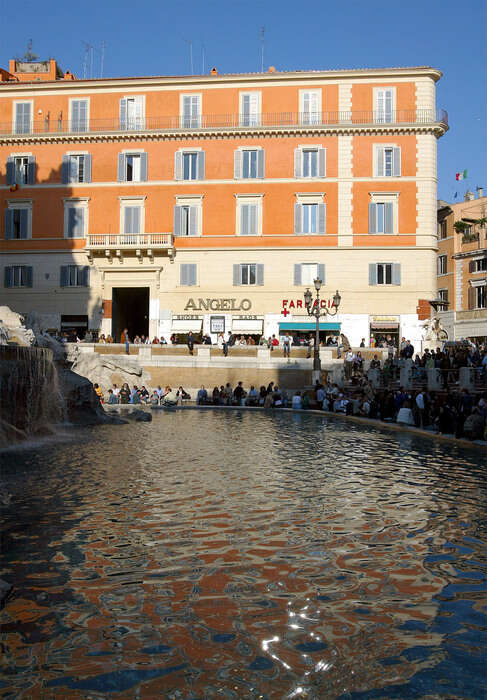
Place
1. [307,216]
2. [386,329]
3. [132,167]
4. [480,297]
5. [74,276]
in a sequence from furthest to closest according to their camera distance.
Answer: [480,297], [132,167], [74,276], [307,216], [386,329]

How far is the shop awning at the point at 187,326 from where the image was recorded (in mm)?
37312

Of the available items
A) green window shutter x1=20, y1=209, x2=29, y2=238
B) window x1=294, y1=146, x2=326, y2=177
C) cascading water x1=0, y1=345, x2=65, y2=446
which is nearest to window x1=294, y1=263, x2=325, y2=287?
window x1=294, y1=146, x2=326, y2=177

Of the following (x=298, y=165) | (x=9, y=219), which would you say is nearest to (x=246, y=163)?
(x=298, y=165)

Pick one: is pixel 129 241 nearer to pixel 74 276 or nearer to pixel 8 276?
pixel 74 276

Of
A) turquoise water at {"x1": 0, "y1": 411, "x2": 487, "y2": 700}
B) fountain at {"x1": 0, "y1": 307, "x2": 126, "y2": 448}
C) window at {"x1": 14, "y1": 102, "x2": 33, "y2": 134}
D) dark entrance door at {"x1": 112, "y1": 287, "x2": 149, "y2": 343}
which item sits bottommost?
turquoise water at {"x1": 0, "y1": 411, "x2": 487, "y2": 700}

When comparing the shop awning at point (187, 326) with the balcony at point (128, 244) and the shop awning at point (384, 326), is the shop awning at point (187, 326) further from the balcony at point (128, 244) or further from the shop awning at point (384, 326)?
the shop awning at point (384, 326)

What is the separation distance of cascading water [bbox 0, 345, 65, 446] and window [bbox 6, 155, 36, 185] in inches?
979

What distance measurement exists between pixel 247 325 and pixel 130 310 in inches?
352

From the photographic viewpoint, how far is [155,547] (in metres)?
6.29

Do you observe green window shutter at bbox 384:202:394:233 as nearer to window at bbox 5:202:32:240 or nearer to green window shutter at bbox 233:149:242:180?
green window shutter at bbox 233:149:242:180

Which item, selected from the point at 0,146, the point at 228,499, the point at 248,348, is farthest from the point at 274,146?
the point at 228,499

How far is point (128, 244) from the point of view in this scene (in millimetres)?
37250

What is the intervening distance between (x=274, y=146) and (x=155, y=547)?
34233 mm

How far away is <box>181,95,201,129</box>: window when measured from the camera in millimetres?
38219
